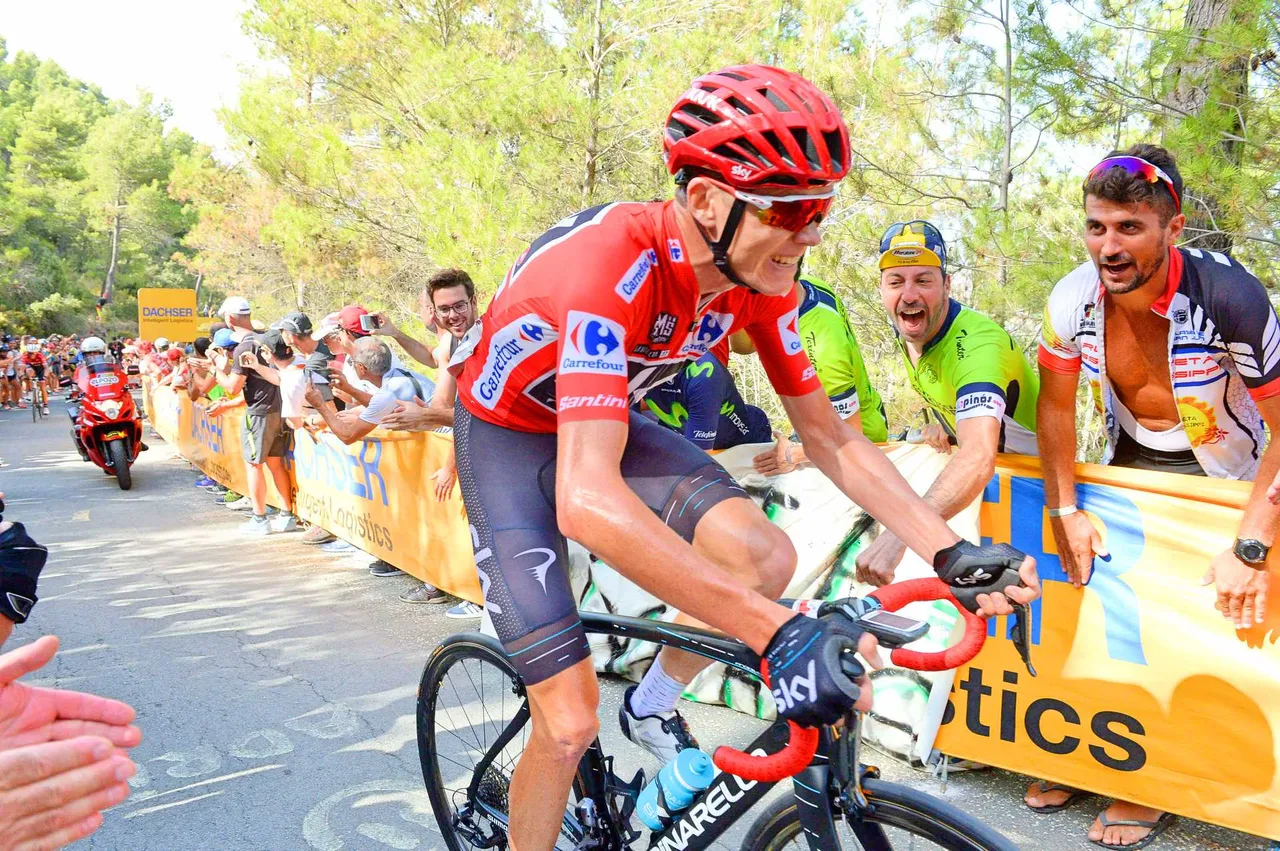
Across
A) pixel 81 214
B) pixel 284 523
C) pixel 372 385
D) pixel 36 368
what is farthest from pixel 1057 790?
pixel 81 214

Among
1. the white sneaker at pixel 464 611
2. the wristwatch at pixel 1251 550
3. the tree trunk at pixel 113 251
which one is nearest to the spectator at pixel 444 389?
the white sneaker at pixel 464 611

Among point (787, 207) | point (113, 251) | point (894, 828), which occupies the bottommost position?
point (894, 828)

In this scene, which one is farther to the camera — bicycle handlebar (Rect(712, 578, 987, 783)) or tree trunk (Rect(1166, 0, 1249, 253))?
tree trunk (Rect(1166, 0, 1249, 253))

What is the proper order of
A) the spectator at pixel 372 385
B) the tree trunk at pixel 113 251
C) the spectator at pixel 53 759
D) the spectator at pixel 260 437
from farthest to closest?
1. the tree trunk at pixel 113 251
2. the spectator at pixel 260 437
3. the spectator at pixel 372 385
4. the spectator at pixel 53 759

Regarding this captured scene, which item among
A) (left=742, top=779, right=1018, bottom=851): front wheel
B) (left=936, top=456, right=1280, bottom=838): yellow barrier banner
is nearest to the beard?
(left=936, top=456, right=1280, bottom=838): yellow barrier banner

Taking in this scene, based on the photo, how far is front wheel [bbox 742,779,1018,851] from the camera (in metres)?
1.69

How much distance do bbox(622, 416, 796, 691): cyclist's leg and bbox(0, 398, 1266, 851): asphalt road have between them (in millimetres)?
1665

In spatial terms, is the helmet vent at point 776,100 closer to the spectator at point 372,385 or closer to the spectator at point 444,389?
the spectator at point 444,389

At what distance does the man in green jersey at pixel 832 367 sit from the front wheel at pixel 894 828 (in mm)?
1987

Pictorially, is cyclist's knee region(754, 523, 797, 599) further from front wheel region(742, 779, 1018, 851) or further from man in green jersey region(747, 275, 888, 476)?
man in green jersey region(747, 275, 888, 476)

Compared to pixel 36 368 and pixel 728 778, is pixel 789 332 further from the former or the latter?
pixel 36 368

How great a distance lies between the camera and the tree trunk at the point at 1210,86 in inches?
192

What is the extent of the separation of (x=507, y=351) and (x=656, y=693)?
0.99 m

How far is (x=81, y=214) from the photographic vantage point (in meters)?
61.8
